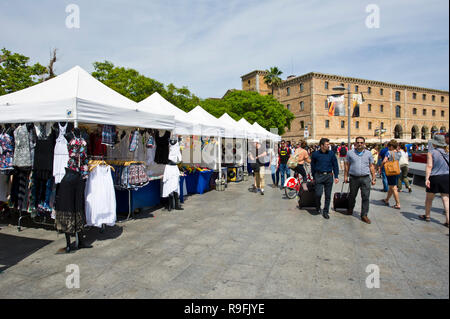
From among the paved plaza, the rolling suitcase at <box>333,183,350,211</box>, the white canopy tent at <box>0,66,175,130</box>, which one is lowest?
the paved plaza

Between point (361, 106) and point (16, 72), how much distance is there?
181 feet

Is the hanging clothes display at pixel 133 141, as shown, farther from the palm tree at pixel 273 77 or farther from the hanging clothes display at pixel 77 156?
the palm tree at pixel 273 77

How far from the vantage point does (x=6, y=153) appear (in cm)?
597

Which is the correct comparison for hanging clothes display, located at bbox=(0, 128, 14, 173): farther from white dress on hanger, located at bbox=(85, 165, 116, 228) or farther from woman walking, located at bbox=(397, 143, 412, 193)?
woman walking, located at bbox=(397, 143, 412, 193)

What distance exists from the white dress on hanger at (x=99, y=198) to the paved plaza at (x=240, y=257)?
446 mm

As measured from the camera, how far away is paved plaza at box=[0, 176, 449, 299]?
260 cm

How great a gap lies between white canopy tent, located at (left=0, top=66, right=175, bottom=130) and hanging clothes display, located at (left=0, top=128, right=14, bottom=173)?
1.40ft

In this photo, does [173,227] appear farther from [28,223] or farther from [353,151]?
[353,151]

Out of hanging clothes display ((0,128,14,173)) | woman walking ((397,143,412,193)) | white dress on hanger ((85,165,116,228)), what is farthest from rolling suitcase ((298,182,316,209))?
hanging clothes display ((0,128,14,173))

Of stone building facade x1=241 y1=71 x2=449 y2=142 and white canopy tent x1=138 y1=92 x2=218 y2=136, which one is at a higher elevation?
stone building facade x1=241 y1=71 x2=449 y2=142

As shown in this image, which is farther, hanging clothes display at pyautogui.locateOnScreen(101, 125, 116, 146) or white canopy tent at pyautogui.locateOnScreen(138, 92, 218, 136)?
white canopy tent at pyautogui.locateOnScreen(138, 92, 218, 136)

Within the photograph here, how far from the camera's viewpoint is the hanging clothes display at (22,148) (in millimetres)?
5809
